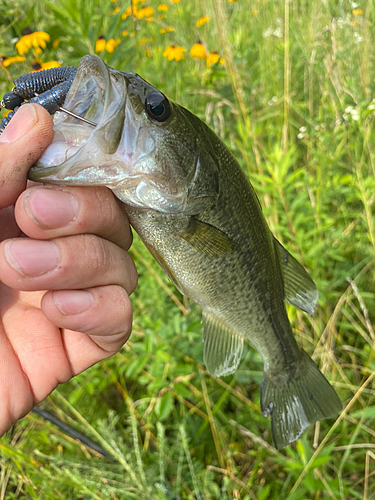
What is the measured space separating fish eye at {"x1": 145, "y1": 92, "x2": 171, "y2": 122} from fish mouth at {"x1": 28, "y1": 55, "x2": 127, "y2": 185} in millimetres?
87

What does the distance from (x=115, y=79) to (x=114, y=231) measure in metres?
0.49

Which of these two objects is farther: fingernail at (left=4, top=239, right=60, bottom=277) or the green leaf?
the green leaf

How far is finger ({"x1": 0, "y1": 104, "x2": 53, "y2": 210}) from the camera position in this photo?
3.19 feet

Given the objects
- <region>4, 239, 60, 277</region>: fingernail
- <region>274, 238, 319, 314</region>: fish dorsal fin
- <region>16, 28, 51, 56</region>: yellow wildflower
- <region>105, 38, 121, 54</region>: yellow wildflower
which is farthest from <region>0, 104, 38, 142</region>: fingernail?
<region>16, 28, 51, 56</region>: yellow wildflower

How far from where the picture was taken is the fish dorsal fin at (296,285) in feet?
5.98

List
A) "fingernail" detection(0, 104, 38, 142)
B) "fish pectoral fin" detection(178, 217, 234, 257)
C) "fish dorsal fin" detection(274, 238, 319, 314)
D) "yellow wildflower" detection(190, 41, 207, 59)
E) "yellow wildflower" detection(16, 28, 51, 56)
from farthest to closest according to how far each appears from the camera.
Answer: "yellow wildflower" detection(190, 41, 207, 59), "yellow wildflower" detection(16, 28, 51, 56), "fish dorsal fin" detection(274, 238, 319, 314), "fish pectoral fin" detection(178, 217, 234, 257), "fingernail" detection(0, 104, 38, 142)

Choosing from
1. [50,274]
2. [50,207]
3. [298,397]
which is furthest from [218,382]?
[50,207]

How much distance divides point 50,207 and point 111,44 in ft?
7.60

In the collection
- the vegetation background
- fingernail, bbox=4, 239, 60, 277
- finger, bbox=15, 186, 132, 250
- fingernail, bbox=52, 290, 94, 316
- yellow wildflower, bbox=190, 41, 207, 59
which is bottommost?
the vegetation background

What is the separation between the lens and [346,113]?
2670 mm

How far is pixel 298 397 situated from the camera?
1.99 metres

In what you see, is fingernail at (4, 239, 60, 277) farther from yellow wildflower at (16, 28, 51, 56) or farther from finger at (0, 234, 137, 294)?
yellow wildflower at (16, 28, 51, 56)

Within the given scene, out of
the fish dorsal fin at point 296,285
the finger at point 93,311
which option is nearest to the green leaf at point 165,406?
the finger at point 93,311

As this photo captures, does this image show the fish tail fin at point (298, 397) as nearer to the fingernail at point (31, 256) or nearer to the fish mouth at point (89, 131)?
the fingernail at point (31, 256)
